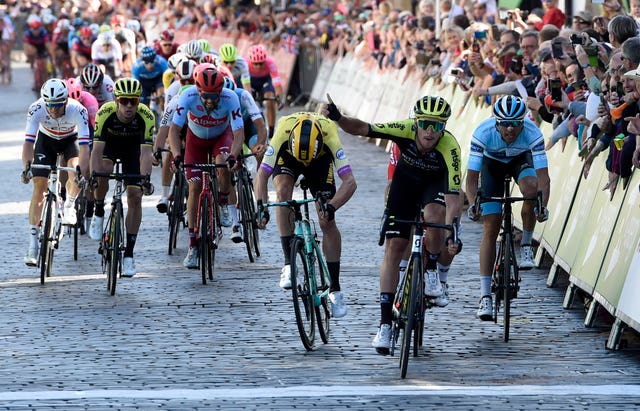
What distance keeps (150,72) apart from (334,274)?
41.0 ft

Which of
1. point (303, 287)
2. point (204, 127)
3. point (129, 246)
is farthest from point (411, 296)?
point (204, 127)

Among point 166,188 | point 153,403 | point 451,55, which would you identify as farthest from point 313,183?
point 451,55

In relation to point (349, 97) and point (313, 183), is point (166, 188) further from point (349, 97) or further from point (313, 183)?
point (349, 97)

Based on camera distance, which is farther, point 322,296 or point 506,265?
point 506,265

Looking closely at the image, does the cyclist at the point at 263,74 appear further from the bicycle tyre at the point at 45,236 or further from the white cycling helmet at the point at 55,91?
the bicycle tyre at the point at 45,236

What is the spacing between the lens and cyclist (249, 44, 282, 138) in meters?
24.1

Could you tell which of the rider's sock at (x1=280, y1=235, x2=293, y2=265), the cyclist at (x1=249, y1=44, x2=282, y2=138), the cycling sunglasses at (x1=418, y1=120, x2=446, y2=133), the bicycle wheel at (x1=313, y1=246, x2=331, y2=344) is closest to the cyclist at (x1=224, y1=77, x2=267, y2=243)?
the rider's sock at (x1=280, y1=235, x2=293, y2=265)

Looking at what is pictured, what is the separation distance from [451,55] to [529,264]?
1013 centimetres

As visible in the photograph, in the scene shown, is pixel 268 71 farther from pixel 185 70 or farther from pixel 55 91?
pixel 55 91

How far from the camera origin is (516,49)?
58.7 feet

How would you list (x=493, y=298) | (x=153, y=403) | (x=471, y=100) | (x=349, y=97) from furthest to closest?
(x=349, y=97)
(x=471, y=100)
(x=493, y=298)
(x=153, y=403)

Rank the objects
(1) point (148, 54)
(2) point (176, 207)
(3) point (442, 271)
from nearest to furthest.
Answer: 1. (3) point (442, 271)
2. (2) point (176, 207)
3. (1) point (148, 54)

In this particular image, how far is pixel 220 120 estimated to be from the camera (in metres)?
15.1

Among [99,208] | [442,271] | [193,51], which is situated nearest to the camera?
[442,271]
